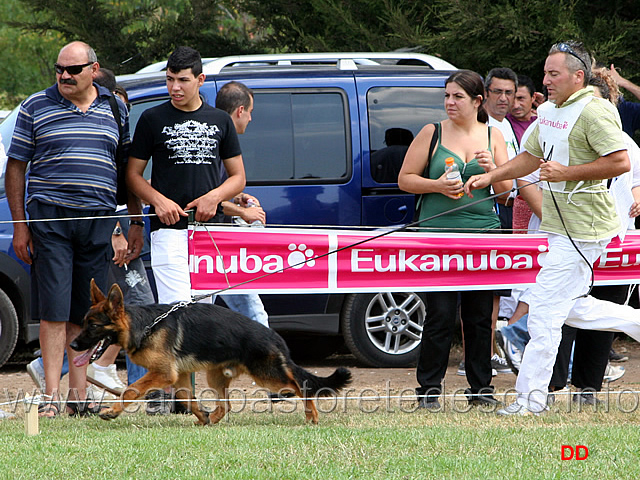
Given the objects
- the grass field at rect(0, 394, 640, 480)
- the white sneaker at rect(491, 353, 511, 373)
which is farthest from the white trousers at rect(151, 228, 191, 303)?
the white sneaker at rect(491, 353, 511, 373)

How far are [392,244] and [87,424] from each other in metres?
2.44

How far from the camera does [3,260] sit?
292 inches

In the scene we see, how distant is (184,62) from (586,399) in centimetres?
337

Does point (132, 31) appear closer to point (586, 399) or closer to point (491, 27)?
point (491, 27)

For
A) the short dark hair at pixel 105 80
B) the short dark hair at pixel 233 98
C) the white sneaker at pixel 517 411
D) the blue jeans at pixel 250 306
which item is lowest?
the white sneaker at pixel 517 411

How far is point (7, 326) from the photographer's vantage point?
754 centimetres

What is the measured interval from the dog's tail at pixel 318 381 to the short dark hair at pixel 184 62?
1.93 m

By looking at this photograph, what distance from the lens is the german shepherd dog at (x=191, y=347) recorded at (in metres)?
5.40

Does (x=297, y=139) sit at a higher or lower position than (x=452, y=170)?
higher

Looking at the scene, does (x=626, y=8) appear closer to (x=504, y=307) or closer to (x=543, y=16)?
(x=543, y=16)

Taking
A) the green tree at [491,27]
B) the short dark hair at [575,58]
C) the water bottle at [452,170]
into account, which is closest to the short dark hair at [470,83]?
the water bottle at [452,170]

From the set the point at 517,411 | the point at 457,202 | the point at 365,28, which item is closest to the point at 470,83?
the point at 457,202

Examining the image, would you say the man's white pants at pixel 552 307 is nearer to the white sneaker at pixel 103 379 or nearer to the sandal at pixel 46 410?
the white sneaker at pixel 103 379

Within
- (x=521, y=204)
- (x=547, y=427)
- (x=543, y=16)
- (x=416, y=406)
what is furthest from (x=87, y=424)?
(x=543, y=16)
